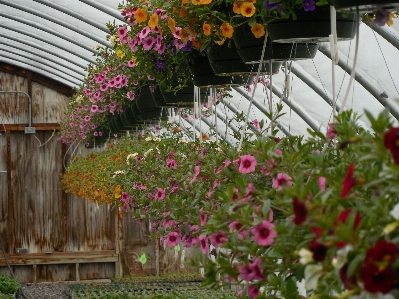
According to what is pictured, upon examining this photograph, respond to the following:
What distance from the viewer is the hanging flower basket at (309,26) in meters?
1.99

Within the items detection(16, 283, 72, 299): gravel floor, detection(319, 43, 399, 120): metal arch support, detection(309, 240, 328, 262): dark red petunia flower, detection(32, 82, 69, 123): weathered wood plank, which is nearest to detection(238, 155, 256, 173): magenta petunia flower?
detection(309, 240, 328, 262): dark red petunia flower

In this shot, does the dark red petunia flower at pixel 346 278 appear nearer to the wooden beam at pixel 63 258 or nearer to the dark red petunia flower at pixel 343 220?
the dark red petunia flower at pixel 343 220

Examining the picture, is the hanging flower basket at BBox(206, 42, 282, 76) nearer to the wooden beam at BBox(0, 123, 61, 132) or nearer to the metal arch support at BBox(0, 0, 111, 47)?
the metal arch support at BBox(0, 0, 111, 47)

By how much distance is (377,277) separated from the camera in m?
0.75

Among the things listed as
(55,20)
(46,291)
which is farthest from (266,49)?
(46,291)

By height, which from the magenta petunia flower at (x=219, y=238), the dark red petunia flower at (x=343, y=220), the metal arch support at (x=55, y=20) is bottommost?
the dark red petunia flower at (x=343, y=220)

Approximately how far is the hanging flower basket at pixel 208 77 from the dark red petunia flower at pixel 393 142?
7.10 feet

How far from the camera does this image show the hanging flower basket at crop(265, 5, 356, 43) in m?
1.99

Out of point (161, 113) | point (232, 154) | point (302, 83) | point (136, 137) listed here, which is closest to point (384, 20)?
point (232, 154)

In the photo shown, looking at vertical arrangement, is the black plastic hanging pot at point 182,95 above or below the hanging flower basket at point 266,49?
above

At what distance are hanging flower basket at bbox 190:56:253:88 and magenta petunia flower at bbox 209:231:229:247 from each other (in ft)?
4.97

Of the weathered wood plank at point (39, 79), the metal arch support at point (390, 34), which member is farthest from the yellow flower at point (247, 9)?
the weathered wood plank at point (39, 79)

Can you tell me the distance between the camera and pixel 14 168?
1232 centimetres

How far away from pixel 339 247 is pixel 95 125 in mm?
8206
